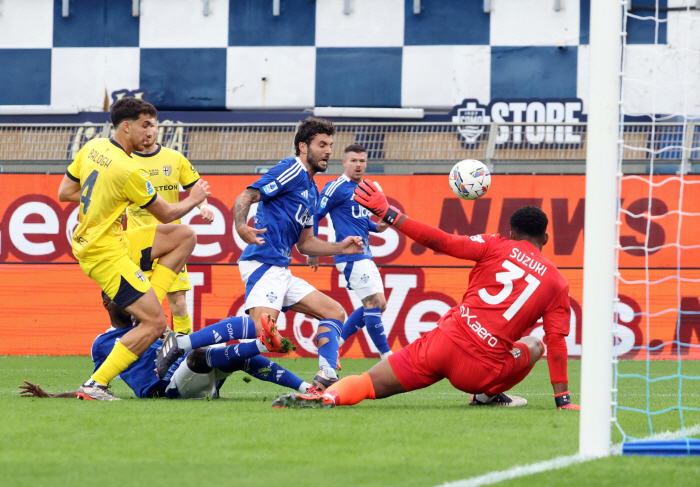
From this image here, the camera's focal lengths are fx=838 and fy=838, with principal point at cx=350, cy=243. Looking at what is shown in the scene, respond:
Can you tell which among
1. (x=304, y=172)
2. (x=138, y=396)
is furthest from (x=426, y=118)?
(x=138, y=396)

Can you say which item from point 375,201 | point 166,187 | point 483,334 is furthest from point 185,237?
point 483,334

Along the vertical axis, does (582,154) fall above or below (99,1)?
below

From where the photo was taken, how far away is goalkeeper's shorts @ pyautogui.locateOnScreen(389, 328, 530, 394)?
475 cm

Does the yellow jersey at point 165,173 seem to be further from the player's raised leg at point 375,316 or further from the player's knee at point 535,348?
the player's knee at point 535,348

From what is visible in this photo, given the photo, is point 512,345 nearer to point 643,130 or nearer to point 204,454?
point 204,454

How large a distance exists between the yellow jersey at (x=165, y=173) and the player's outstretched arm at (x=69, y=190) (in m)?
1.44

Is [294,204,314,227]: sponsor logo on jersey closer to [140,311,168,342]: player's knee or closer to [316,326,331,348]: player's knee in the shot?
[316,326,331,348]: player's knee

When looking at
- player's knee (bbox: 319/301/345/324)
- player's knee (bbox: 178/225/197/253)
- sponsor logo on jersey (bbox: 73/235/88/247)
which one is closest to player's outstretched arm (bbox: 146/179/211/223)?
sponsor logo on jersey (bbox: 73/235/88/247)

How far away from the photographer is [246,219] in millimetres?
5676

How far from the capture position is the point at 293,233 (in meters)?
6.05

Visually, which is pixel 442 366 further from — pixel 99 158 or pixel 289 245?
pixel 99 158

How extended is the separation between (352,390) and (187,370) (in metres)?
1.18

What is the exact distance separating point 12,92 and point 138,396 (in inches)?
474

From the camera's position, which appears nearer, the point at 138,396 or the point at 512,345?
the point at 512,345
